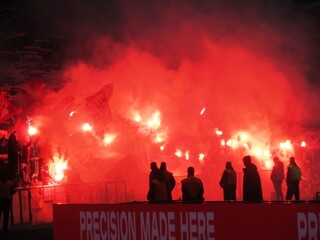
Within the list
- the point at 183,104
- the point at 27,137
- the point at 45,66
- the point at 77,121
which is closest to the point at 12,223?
the point at 27,137

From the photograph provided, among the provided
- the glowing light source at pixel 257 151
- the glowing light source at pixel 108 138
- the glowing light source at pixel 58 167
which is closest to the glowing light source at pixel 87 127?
the glowing light source at pixel 108 138

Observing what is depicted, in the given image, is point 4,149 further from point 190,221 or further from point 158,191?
point 190,221

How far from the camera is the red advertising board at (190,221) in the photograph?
689 cm

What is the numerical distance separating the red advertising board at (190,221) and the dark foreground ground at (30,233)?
3.03 meters

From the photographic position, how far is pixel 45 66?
84.1ft

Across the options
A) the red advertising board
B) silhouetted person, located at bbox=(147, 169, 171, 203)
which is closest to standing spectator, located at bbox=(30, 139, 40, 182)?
silhouetted person, located at bbox=(147, 169, 171, 203)

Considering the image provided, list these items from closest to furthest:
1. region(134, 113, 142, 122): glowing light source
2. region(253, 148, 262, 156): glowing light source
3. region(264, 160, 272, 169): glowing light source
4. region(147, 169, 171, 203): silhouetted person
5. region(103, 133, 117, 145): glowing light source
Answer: region(147, 169, 171, 203): silhouetted person, region(103, 133, 117, 145): glowing light source, region(264, 160, 272, 169): glowing light source, region(134, 113, 142, 122): glowing light source, region(253, 148, 262, 156): glowing light source

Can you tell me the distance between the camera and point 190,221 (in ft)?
25.8

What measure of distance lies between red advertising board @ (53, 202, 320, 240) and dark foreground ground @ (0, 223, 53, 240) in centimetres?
303

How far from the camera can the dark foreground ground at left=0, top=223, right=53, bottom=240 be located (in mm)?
12641

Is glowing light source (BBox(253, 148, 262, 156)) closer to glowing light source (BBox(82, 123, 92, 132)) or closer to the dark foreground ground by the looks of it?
glowing light source (BBox(82, 123, 92, 132))

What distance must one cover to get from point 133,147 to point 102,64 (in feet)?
13.9

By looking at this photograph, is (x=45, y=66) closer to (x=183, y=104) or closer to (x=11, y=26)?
(x=11, y=26)

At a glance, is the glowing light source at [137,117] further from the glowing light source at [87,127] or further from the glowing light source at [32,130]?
the glowing light source at [32,130]
